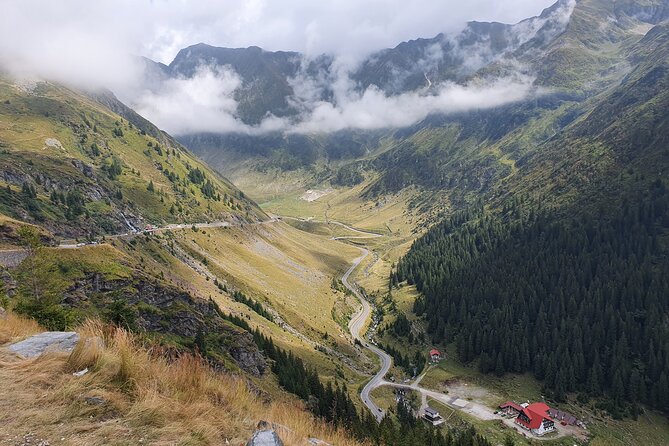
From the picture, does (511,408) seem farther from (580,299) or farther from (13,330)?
(13,330)

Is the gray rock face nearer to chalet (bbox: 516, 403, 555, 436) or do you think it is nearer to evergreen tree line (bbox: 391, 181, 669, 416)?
chalet (bbox: 516, 403, 555, 436)

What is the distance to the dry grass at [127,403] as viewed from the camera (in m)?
8.96

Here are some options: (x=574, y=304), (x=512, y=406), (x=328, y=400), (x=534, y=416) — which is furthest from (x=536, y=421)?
(x=574, y=304)

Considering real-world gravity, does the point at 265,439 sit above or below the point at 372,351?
above

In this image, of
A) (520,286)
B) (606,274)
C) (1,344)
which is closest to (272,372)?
(1,344)

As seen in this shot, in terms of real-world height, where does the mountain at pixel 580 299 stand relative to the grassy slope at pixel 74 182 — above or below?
below

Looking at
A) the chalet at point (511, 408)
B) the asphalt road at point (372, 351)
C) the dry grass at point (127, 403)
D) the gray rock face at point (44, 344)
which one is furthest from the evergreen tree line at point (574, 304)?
the gray rock face at point (44, 344)

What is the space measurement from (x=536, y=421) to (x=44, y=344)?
97531 mm

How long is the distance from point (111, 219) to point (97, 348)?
135 meters

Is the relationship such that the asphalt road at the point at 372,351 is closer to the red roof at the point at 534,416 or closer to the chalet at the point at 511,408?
the chalet at the point at 511,408

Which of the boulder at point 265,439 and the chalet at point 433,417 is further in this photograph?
Answer: the chalet at point 433,417

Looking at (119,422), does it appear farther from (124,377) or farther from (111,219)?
(111,219)

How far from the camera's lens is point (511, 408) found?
96.9 meters

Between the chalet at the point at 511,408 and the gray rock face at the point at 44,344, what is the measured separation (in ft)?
334
